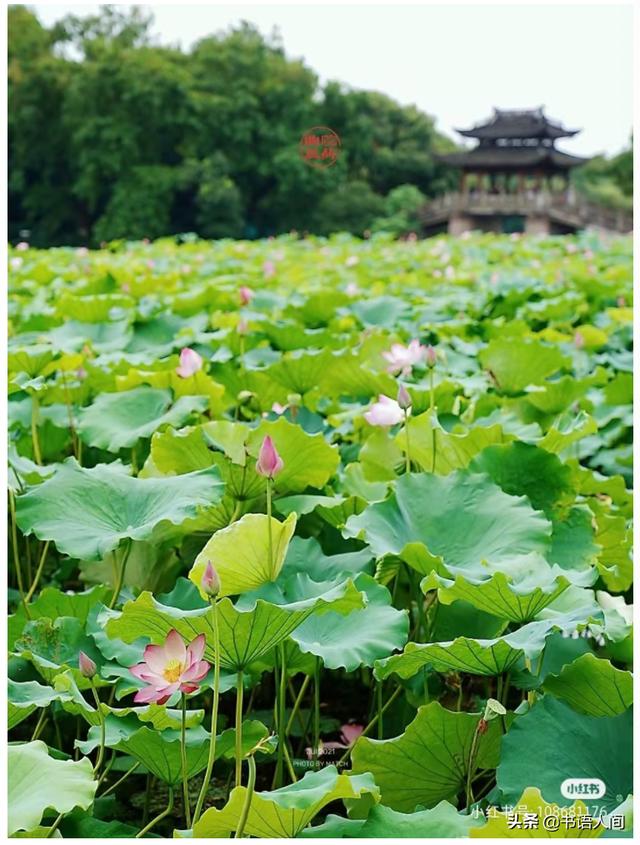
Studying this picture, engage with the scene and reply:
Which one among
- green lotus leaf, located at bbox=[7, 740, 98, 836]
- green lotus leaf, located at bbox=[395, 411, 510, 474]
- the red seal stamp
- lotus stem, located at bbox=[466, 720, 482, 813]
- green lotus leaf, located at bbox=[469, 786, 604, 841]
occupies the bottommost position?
lotus stem, located at bbox=[466, 720, 482, 813]

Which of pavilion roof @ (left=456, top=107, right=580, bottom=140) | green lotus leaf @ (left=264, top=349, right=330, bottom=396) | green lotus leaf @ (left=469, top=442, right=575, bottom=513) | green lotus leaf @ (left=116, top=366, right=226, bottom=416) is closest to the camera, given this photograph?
green lotus leaf @ (left=469, top=442, right=575, bottom=513)

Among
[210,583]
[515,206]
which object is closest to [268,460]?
[210,583]

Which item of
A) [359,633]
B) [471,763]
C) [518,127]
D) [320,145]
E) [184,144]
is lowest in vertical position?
[471,763]

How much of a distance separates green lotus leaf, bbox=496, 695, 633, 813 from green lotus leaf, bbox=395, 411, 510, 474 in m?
0.48

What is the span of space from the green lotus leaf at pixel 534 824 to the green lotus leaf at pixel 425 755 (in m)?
0.19

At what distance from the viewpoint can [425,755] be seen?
0.83 metres

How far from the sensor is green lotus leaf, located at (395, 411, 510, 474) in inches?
48.5

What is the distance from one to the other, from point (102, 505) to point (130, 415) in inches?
16.0

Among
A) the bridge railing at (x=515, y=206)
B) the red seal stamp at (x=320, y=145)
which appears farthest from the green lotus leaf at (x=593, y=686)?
the bridge railing at (x=515, y=206)

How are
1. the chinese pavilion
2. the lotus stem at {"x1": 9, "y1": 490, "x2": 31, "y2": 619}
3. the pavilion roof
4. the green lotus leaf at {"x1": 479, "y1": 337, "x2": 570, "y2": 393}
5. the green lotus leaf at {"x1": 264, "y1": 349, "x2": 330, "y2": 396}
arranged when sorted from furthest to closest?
the pavilion roof < the chinese pavilion < the green lotus leaf at {"x1": 479, "y1": 337, "x2": 570, "y2": 393} < the green lotus leaf at {"x1": 264, "y1": 349, "x2": 330, "y2": 396} < the lotus stem at {"x1": 9, "y1": 490, "x2": 31, "y2": 619}

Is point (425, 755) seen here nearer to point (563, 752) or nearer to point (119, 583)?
point (563, 752)

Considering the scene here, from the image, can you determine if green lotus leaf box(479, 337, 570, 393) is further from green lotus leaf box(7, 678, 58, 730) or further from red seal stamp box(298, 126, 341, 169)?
green lotus leaf box(7, 678, 58, 730)

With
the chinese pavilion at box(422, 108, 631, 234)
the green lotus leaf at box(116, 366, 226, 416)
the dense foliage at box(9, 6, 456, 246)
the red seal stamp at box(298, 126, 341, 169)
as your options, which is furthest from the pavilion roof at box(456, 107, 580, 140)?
the green lotus leaf at box(116, 366, 226, 416)

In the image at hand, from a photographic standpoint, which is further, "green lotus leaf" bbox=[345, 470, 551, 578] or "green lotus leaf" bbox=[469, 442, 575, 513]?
"green lotus leaf" bbox=[469, 442, 575, 513]
